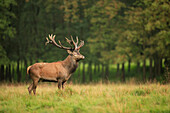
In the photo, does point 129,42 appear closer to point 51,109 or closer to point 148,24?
point 148,24

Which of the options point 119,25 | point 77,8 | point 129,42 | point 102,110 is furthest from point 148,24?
point 102,110

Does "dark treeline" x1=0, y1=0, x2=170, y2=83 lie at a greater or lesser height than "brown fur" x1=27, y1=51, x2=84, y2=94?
greater

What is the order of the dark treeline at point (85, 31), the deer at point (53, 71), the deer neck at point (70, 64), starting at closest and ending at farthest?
the deer at point (53, 71) < the deer neck at point (70, 64) < the dark treeline at point (85, 31)

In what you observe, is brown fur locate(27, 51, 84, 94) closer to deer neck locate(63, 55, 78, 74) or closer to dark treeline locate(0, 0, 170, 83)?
deer neck locate(63, 55, 78, 74)

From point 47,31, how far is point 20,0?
4.10 metres

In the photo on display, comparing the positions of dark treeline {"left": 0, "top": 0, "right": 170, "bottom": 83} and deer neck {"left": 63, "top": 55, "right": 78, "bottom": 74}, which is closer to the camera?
deer neck {"left": 63, "top": 55, "right": 78, "bottom": 74}

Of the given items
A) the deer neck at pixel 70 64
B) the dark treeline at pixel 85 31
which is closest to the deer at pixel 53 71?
the deer neck at pixel 70 64

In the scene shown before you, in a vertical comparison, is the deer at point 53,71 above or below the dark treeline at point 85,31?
below

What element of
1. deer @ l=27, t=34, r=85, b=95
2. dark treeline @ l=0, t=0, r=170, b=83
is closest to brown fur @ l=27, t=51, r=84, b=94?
deer @ l=27, t=34, r=85, b=95

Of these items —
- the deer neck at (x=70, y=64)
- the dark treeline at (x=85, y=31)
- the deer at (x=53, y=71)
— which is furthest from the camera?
the dark treeline at (x=85, y=31)

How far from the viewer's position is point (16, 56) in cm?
2184

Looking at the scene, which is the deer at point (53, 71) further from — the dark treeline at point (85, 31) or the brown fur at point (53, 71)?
the dark treeline at point (85, 31)

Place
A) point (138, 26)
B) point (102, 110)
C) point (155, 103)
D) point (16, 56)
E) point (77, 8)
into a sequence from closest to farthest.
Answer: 1. point (102, 110)
2. point (155, 103)
3. point (138, 26)
4. point (16, 56)
5. point (77, 8)

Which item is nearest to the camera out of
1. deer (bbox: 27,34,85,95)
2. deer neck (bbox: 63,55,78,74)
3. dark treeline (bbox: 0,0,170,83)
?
deer (bbox: 27,34,85,95)
